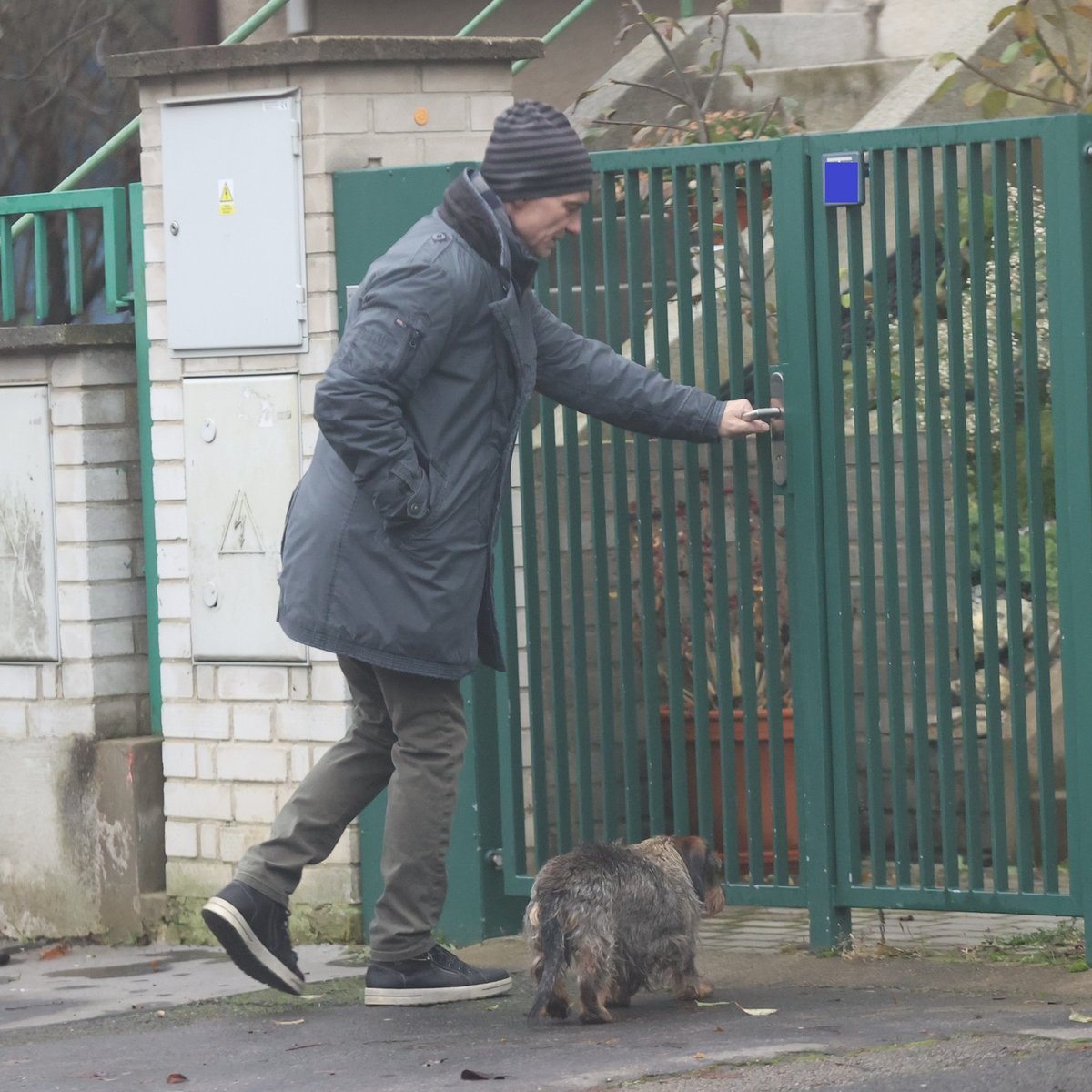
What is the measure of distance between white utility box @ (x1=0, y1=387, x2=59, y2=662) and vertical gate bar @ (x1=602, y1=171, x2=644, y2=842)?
1.95 meters

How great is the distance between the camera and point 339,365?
5.17 meters

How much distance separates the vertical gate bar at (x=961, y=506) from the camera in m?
5.56

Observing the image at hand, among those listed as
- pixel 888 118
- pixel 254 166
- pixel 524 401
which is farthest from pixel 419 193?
pixel 888 118

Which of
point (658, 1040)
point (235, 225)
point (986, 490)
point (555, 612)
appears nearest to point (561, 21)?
point (235, 225)

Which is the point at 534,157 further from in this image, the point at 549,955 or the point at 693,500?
the point at 549,955

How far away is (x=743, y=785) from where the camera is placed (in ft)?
20.3

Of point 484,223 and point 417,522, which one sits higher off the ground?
point 484,223

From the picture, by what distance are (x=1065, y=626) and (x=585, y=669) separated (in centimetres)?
129

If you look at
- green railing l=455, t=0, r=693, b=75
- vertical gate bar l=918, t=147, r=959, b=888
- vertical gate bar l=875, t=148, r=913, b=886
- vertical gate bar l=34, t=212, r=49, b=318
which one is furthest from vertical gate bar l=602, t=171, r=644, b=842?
green railing l=455, t=0, r=693, b=75

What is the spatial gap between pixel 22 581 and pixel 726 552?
237cm

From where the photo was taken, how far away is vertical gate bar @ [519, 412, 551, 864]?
20.2ft

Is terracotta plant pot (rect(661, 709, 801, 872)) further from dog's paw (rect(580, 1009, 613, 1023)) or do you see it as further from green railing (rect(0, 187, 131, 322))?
green railing (rect(0, 187, 131, 322))

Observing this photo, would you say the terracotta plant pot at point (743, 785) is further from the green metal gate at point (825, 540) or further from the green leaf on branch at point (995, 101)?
the green leaf on branch at point (995, 101)

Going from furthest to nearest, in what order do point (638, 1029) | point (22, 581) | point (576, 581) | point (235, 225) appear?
point (22, 581), point (235, 225), point (576, 581), point (638, 1029)
